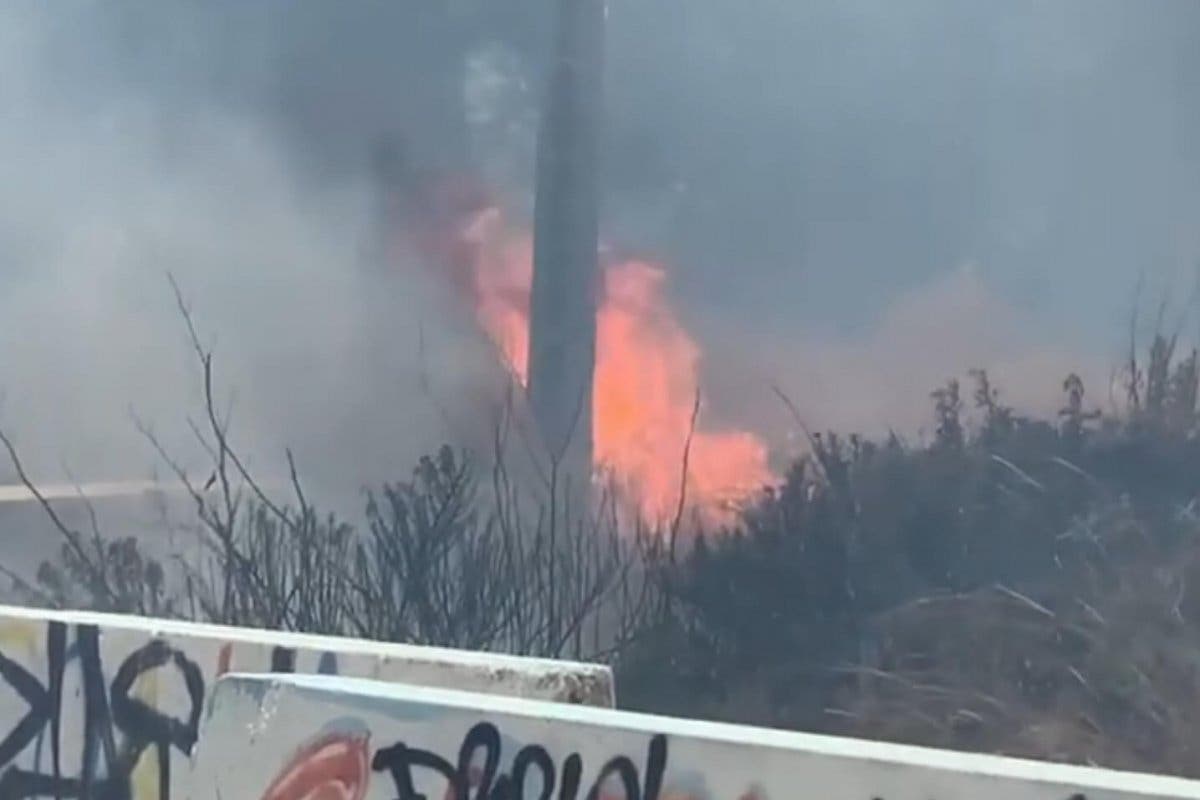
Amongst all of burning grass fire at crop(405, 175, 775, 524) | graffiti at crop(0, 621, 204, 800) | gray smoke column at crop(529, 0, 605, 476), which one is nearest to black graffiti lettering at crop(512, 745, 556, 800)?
graffiti at crop(0, 621, 204, 800)

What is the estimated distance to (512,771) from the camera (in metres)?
2.28

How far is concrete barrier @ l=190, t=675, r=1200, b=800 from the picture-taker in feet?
6.57

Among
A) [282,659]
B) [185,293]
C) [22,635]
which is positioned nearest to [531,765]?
[282,659]

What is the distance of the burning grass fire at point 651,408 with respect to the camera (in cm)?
455

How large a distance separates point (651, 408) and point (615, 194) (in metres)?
0.59

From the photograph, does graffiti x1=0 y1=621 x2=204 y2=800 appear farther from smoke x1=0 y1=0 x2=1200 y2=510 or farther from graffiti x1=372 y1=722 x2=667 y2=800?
smoke x1=0 y1=0 x2=1200 y2=510

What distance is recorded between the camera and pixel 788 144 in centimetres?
457

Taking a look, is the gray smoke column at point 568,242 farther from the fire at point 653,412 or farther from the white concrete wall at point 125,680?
the white concrete wall at point 125,680

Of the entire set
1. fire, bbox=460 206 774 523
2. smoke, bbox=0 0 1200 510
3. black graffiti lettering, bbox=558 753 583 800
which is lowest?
black graffiti lettering, bbox=558 753 583 800

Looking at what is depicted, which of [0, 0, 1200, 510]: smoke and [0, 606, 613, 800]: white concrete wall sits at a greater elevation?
[0, 0, 1200, 510]: smoke

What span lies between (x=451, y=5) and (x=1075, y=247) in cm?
190

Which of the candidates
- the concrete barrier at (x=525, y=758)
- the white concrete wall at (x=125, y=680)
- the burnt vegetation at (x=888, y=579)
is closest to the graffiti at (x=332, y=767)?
the concrete barrier at (x=525, y=758)

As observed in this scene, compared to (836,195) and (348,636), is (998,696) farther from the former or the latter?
(348,636)

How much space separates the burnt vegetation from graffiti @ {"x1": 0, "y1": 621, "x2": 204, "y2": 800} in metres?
1.58
